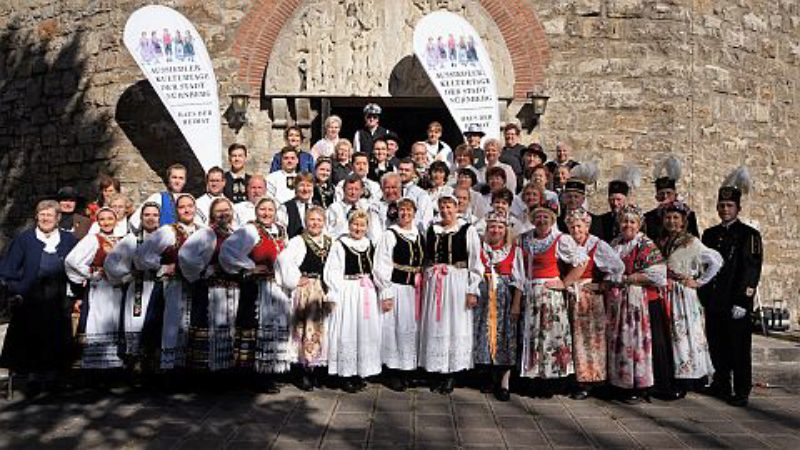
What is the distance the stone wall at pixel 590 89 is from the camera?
9031 millimetres

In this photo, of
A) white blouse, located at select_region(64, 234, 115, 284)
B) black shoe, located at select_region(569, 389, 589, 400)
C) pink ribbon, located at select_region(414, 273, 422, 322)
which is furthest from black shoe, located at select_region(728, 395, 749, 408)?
white blouse, located at select_region(64, 234, 115, 284)

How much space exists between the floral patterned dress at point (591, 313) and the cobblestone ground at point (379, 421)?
278 mm

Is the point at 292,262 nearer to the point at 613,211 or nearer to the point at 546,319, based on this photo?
the point at 546,319

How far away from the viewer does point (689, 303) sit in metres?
5.54

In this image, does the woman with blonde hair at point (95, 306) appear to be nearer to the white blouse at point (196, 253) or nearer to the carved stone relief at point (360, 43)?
the white blouse at point (196, 253)

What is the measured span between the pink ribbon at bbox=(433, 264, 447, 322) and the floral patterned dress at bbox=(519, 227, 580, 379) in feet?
2.16

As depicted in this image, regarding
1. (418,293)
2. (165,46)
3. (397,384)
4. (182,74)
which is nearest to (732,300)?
(418,293)

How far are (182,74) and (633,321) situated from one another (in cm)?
599

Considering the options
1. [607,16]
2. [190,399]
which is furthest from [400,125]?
[190,399]

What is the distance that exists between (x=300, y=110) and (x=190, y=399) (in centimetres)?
476

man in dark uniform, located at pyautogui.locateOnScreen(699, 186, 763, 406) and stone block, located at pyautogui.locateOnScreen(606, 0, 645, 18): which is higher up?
stone block, located at pyautogui.locateOnScreen(606, 0, 645, 18)

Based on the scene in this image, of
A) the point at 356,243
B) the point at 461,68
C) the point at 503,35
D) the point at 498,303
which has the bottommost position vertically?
the point at 498,303

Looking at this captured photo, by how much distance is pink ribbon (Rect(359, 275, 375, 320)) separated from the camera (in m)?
5.56

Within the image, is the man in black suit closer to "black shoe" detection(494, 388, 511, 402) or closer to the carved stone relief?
"black shoe" detection(494, 388, 511, 402)
